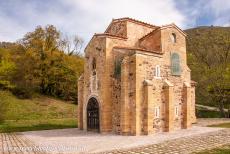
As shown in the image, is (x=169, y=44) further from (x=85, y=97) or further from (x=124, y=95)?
(x=85, y=97)

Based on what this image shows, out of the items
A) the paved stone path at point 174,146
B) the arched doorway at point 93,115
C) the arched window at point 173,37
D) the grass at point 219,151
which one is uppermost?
the arched window at point 173,37

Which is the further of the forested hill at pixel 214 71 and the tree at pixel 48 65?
the tree at pixel 48 65

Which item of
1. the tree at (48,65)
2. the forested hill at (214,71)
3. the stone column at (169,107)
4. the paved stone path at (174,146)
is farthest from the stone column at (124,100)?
the tree at (48,65)

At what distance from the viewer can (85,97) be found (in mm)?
23297

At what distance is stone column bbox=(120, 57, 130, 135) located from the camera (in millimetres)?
19625

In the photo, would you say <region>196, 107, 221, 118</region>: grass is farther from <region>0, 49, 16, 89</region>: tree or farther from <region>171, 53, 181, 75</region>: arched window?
<region>0, 49, 16, 89</region>: tree

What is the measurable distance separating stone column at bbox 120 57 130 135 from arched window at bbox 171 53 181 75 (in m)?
4.58

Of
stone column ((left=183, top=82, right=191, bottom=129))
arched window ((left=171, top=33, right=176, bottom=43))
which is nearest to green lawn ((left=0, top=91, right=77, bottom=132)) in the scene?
stone column ((left=183, top=82, right=191, bottom=129))

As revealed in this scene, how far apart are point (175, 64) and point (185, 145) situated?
9.60 m

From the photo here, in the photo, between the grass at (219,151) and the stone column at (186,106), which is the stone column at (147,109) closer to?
the stone column at (186,106)

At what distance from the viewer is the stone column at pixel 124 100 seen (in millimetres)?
19625

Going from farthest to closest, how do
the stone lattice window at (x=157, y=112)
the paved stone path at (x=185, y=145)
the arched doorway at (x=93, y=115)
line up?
the arched doorway at (x=93, y=115), the stone lattice window at (x=157, y=112), the paved stone path at (x=185, y=145)

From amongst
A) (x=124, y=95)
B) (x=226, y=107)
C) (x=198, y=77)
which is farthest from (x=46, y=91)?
(x=124, y=95)

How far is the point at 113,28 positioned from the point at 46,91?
93.2 ft
